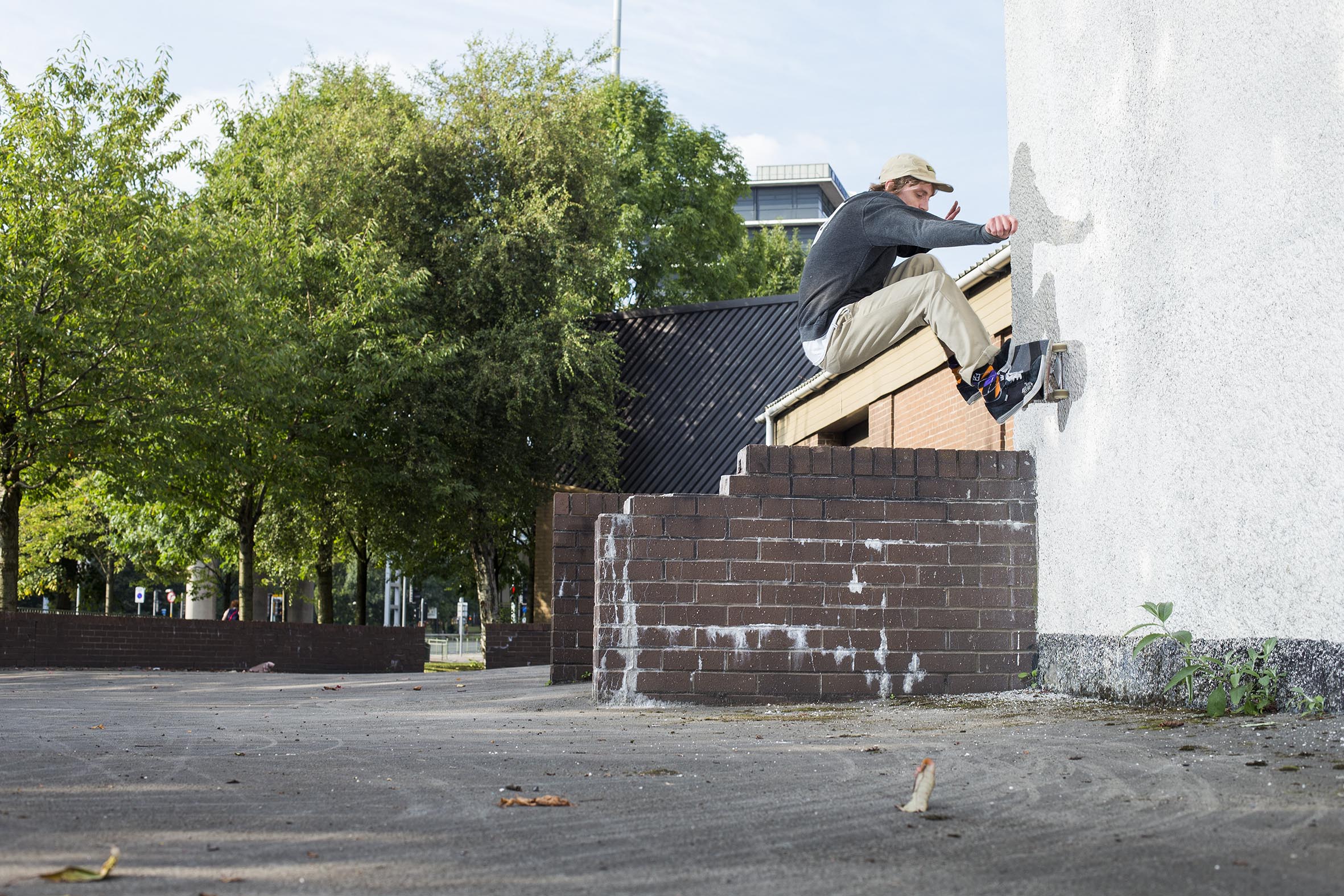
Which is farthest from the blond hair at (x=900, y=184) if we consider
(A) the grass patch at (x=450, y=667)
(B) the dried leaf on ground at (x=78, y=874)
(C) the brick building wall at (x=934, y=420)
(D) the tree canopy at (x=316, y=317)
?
(A) the grass patch at (x=450, y=667)

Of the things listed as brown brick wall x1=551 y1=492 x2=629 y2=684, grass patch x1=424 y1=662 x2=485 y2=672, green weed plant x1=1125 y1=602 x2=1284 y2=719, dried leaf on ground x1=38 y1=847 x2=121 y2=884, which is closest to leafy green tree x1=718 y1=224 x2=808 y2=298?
grass patch x1=424 y1=662 x2=485 y2=672

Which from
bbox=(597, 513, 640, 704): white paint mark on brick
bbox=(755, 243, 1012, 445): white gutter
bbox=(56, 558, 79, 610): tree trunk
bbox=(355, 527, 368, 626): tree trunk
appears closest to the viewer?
bbox=(597, 513, 640, 704): white paint mark on brick

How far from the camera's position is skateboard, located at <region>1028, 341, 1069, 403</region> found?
7062 mm

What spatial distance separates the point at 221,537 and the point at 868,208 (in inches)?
826

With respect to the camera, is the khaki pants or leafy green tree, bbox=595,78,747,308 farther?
leafy green tree, bbox=595,78,747,308

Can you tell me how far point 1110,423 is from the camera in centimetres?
661

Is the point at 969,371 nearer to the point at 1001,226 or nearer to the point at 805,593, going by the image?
the point at 1001,226

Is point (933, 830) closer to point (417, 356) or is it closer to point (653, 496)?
point (653, 496)

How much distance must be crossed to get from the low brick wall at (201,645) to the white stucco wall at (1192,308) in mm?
15652

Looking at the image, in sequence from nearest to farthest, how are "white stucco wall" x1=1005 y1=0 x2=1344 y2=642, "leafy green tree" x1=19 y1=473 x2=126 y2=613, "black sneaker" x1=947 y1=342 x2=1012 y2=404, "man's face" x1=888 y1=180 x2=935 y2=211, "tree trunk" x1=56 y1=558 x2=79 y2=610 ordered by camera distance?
"white stucco wall" x1=1005 y1=0 x2=1344 y2=642, "black sneaker" x1=947 y1=342 x2=1012 y2=404, "man's face" x1=888 y1=180 x2=935 y2=211, "leafy green tree" x1=19 y1=473 x2=126 y2=613, "tree trunk" x1=56 y1=558 x2=79 y2=610

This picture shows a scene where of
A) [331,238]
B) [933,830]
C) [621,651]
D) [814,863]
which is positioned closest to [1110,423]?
[621,651]

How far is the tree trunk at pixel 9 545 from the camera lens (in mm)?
17870

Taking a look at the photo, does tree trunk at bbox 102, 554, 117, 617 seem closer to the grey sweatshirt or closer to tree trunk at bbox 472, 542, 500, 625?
tree trunk at bbox 472, 542, 500, 625

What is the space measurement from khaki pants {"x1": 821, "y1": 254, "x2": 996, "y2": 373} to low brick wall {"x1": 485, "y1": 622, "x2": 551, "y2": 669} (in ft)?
45.0
